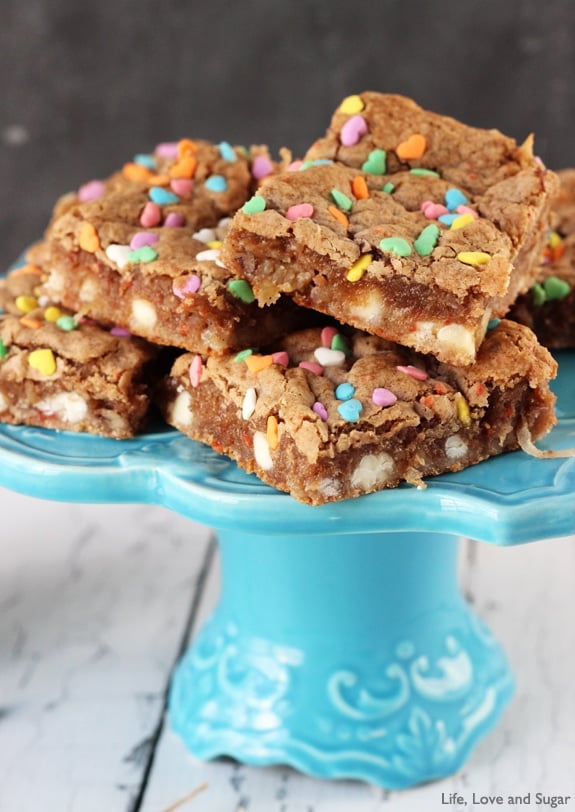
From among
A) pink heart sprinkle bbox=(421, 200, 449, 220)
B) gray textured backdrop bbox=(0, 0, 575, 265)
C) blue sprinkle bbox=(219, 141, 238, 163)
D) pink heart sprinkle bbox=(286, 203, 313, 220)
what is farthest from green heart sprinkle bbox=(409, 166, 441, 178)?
gray textured backdrop bbox=(0, 0, 575, 265)

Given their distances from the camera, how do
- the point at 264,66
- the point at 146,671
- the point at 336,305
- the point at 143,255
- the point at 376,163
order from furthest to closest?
the point at 264,66, the point at 146,671, the point at 376,163, the point at 143,255, the point at 336,305

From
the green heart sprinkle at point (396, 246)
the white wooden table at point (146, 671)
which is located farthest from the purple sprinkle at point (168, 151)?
the white wooden table at point (146, 671)

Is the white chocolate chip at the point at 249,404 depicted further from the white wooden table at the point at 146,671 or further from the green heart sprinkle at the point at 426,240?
the white wooden table at the point at 146,671

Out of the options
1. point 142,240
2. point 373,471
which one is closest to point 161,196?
point 142,240

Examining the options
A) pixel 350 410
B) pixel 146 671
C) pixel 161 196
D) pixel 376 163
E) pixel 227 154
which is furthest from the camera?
pixel 146 671

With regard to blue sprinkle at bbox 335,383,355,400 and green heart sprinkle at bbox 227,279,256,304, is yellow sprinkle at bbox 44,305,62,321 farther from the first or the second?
blue sprinkle at bbox 335,383,355,400

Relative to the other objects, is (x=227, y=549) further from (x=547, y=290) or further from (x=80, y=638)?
(x=547, y=290)

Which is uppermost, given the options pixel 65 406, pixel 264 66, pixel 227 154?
pixel 264 66

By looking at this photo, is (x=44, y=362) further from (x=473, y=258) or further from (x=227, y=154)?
(x=473, y=258)
